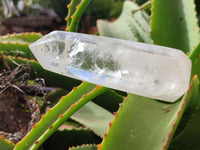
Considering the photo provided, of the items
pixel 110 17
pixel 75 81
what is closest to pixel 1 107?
pixel 75 81

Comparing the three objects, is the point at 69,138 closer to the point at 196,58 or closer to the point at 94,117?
the point at 94,117

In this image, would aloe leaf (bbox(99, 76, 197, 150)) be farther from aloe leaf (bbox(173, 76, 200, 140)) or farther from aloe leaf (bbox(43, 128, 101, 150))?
aloe leaf (bbox(43, 128, 101, 150))

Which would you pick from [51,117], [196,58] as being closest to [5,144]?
[51,117]

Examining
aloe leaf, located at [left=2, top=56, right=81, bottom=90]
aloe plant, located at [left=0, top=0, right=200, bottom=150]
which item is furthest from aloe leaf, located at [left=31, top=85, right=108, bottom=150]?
aloe leaf, located at [left=2, top=56, right=81, bottom=90]

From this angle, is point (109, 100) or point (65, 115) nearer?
point (65, 115)

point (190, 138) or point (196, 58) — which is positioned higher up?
point (196, 58)
